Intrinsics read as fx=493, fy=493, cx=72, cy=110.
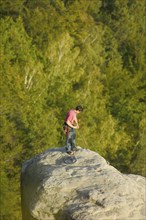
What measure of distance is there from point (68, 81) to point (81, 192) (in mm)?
23198

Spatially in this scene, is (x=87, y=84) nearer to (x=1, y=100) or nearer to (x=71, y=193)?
(x=1, y=100)

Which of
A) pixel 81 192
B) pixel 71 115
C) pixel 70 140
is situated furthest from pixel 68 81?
pixel 81 192

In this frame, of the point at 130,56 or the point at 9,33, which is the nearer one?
the point at 9,33

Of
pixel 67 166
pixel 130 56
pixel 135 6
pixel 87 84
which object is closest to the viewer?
pixel 67 166

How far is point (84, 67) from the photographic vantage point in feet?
135

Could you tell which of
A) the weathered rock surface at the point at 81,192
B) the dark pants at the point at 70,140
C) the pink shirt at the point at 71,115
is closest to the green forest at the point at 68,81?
the dark pants at the point at 70,140

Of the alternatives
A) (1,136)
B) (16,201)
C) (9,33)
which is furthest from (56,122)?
(9,33)

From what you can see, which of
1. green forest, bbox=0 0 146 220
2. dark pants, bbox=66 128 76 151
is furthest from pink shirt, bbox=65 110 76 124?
green forest, bbox=0 0 146 220

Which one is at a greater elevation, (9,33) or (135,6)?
(135,6)

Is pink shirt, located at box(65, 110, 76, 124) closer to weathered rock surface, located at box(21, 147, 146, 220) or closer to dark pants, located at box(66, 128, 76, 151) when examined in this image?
dark pants, located at box(66, 128, 76, 151)

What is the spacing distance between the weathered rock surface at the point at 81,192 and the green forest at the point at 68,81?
48.9ft

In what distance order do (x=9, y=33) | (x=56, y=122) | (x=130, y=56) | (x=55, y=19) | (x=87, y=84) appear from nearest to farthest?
(x=56, y=122)
(x=9, y=33)
(x=87, y=84)
(x=55, y=19)
(x=130, y=56)

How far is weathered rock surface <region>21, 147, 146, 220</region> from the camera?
43.3ft

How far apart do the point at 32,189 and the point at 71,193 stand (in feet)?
5.09
